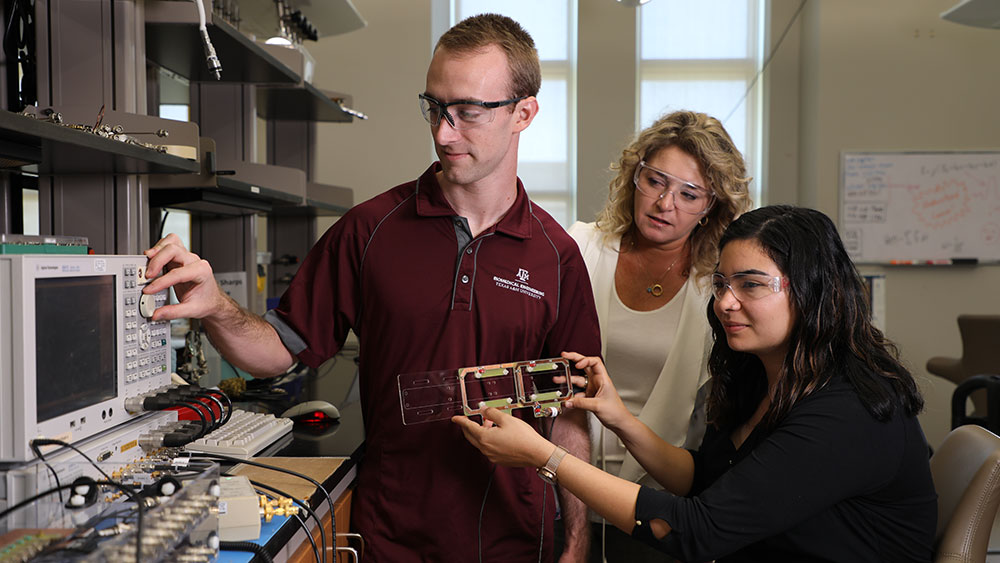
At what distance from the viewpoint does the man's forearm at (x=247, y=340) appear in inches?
48.2

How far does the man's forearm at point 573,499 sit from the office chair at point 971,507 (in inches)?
24.2

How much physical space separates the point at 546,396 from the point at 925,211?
3.46 metres

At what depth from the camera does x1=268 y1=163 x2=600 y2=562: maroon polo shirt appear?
1325mm

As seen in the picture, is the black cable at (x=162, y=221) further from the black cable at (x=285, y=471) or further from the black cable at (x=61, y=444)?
the black cable at (x=61, y=444)

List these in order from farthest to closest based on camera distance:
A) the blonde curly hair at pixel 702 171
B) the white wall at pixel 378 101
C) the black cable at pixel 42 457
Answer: the white wall at pixel 378 101 < the blonde curly hair at pixel 702 171 < the black cable at pixel 42 457

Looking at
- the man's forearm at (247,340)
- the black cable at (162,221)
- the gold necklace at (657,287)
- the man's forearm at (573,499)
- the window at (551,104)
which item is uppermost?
the window at (551,104)

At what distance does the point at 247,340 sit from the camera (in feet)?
4.16

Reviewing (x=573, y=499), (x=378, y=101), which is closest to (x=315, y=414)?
(x=573, y=499)

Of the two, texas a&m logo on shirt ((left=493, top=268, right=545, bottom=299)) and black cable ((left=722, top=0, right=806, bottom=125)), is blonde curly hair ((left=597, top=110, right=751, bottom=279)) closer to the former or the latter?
texas a&m logo on shirt ((left=493, top=268, right=545, bottom=299))

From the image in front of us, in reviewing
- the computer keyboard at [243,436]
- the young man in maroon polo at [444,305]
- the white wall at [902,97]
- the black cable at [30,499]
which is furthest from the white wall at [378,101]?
the black cable at [30,499]

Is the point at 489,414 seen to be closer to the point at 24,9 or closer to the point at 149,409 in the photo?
the point at 149,409

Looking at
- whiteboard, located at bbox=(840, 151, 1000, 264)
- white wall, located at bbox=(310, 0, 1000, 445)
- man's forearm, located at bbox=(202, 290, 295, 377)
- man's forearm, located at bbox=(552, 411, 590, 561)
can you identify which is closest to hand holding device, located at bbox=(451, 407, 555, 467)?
man's forearm, located at bbox=(552, 411, 590, 561)

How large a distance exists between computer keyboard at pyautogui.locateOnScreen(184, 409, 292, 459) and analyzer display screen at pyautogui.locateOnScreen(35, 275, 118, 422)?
41 centimetres

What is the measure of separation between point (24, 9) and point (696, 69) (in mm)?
2418
